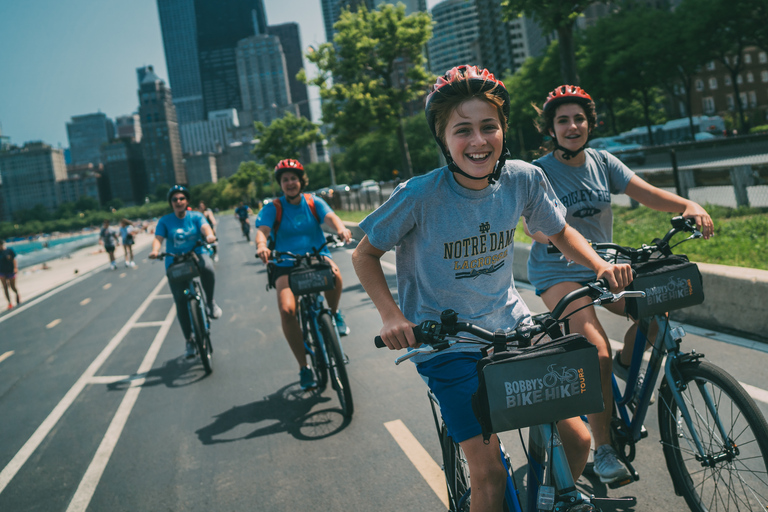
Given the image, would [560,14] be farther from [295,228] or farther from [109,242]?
[109,242]

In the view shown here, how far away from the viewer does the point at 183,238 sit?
7680mm

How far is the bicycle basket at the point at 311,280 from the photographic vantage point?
537 centimetres

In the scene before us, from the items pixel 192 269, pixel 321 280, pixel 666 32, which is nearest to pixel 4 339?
pixel 192 269

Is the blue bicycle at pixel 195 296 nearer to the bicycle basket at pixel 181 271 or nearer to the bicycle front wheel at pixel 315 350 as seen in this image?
the bicycle basket at pixel 181 271

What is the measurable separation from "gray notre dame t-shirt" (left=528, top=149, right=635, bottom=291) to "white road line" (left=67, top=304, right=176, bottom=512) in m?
3.32


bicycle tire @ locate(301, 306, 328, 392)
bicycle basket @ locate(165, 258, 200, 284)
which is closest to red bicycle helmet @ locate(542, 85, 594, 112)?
bicycle tire @ locate(301, 306, 328, 392)

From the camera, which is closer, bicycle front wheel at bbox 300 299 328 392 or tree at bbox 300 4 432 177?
bicycle front wheel at bbox 300 299 328 392

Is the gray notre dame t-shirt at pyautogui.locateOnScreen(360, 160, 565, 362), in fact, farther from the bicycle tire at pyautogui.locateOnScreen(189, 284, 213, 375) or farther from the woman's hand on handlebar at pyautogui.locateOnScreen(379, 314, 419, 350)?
the bicycle tire at pyautogui.locateOnScreen(189, 284, 213, 375)

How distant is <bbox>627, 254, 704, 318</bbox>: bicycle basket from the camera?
9.37ft

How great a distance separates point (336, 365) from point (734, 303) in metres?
3.59

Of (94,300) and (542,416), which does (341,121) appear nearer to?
(94,300)

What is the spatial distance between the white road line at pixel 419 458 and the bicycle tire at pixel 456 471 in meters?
0.89

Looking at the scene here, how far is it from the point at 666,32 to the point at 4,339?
125 ft

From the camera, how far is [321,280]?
214 inches
